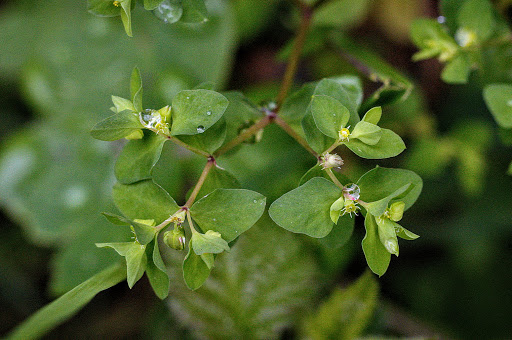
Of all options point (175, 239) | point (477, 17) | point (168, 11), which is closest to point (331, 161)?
point (175, 239)

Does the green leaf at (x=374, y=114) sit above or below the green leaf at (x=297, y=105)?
above

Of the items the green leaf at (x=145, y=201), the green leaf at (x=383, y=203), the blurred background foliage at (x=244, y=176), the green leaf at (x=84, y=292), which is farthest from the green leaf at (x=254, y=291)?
the green leaf at (x=383, y=203)

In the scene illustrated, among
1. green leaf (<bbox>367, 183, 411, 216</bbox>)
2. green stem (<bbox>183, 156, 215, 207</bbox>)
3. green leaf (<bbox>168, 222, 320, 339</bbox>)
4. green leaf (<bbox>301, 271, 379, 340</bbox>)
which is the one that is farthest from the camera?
green leaf (<bbox>168, 222, 320, 339</bbox>)

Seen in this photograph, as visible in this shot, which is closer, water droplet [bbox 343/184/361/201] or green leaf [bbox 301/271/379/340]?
water droplet [bbox 343/184/361/201]

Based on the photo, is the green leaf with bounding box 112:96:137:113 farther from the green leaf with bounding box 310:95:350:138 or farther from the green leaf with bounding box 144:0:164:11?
the green leaf with bounding box 310:95:350:138

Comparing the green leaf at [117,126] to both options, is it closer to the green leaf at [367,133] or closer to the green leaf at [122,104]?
the green leaf at [122,104]

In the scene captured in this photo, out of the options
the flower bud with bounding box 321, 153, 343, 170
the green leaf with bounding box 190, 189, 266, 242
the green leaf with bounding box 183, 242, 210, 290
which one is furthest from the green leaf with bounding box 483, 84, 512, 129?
the green leaf with bounding box 183, 242, 210, 290

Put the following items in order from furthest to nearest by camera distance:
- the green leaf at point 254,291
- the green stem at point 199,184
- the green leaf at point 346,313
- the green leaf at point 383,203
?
the green leaf at point 254,291 < the green leaf at point 346,313 < the green stem at point 199,184 < the green leaf at point 383,203

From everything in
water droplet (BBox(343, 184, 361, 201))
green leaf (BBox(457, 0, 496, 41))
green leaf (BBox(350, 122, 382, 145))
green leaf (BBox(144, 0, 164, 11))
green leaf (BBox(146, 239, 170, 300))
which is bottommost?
green leaf (BBox(146, 239, 170, 300))

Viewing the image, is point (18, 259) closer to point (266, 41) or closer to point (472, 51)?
point (266, 41)
